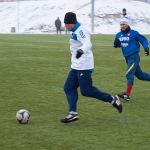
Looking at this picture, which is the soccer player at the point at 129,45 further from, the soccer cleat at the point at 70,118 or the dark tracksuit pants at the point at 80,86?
the soccer cleat at the point at 70,118

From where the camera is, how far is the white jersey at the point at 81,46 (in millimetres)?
9305

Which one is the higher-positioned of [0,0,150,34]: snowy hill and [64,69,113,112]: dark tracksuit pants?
[64,69,113,112]: dark tracksuit pants

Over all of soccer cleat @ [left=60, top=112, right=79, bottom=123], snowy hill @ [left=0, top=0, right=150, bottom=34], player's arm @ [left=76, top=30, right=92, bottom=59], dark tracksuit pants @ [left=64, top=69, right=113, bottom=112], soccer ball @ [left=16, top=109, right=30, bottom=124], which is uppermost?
player's arm @ [left=76, top=30, right=92, bottom=59]

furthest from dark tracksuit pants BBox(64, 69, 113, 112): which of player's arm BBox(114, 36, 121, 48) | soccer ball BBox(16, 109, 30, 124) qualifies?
player's arm BBox(114, 36, 121, 48)

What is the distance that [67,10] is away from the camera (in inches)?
3519

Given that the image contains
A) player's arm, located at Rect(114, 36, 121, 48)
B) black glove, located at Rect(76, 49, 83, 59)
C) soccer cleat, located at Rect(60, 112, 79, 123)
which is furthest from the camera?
player's arm, located at Rect(114, 36, 121, 48)

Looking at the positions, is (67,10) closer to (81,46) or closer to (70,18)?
(70,18)

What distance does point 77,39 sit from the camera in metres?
9.38

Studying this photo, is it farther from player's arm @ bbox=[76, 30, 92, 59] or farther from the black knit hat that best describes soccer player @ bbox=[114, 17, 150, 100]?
player's arm @ bbox=[76, 30, 92, 59]

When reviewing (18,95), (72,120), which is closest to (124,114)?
(72,120)

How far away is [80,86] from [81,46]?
Result: 75cm

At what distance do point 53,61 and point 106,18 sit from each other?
205 feet

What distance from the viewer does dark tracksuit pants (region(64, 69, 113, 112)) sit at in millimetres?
9602

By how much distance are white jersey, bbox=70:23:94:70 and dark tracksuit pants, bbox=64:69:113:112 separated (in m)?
0.12
